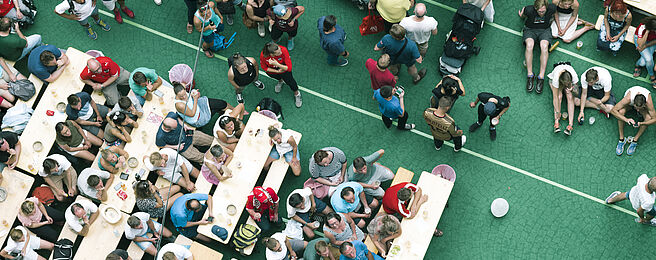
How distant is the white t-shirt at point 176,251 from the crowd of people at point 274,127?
0.07 feet

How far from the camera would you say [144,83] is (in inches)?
459

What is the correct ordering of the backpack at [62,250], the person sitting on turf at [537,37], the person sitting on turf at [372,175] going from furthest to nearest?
1. the person sitting on turf at [537,37]
2. the person sitting on turf at [372,175]
3. the backpack at [62,250]

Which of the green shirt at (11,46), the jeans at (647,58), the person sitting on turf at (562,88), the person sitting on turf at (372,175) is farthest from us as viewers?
the jeans at (647,58)

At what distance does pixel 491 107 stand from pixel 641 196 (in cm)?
290

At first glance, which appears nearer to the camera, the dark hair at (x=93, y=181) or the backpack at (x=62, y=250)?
the dark hair at (x=93, y=181)

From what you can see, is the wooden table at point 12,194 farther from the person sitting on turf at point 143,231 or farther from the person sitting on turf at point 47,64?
the person sitting on turf at point 143,231

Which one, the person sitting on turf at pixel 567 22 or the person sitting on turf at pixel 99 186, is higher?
the person sitting on turf at pixel 567 22

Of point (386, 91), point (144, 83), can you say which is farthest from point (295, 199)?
point (144, 83)

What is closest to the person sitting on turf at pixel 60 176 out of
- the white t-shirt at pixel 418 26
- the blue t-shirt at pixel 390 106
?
the blue t-shirt at pixel 390 106

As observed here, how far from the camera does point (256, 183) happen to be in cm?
1241

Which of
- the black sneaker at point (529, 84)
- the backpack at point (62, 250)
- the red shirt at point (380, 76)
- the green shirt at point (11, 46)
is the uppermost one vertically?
the black sneaker at point (529, 84)

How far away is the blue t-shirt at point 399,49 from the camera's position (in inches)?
464

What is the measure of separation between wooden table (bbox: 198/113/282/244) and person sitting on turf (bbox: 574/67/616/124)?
560 cm

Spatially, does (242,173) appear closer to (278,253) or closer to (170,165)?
(170,165)
